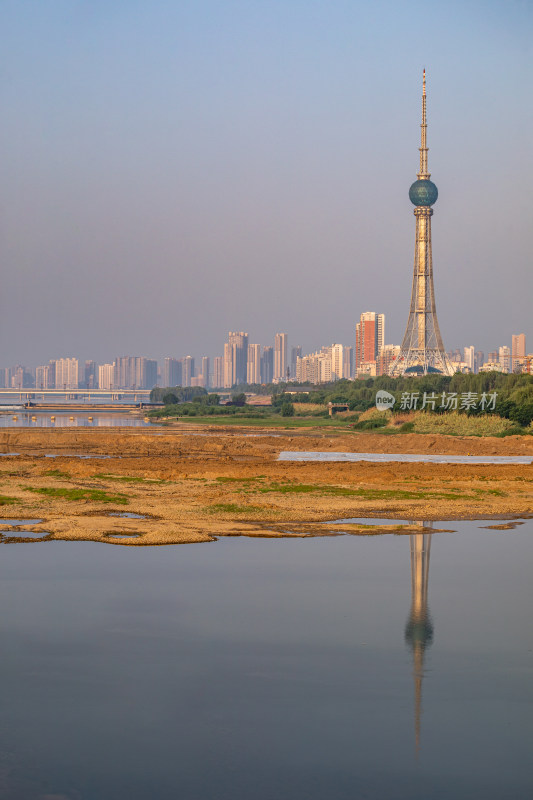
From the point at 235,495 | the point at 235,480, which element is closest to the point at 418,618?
the point at 235,495

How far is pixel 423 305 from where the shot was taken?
542 ft

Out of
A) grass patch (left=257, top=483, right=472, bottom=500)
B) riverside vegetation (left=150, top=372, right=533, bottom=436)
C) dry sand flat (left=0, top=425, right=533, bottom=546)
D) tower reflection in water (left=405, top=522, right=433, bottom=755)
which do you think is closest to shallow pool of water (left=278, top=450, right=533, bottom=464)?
dry sand flat (left=0, top=425, right=533, bottom=546)

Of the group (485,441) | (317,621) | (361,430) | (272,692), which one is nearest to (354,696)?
(272,692)

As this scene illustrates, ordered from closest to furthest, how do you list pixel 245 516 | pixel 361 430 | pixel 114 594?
pixel 114 594 < pixel 245 516 < pixel 361 430

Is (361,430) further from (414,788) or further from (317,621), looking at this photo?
(414,788)

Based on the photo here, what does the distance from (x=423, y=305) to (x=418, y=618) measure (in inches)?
6104

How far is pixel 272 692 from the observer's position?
10.3 meters

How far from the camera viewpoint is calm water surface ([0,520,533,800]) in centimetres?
810

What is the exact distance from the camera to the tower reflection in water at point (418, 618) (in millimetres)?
10445

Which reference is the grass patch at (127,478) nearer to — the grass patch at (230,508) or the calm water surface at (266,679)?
the grass patch at (230,508)

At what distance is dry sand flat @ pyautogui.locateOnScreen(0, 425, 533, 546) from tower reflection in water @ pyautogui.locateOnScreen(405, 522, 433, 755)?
9.08 ft

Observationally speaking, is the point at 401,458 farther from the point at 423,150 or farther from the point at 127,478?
the point at 423,150

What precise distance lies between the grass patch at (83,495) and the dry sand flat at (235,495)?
4 cm

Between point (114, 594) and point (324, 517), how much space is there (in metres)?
9.97
